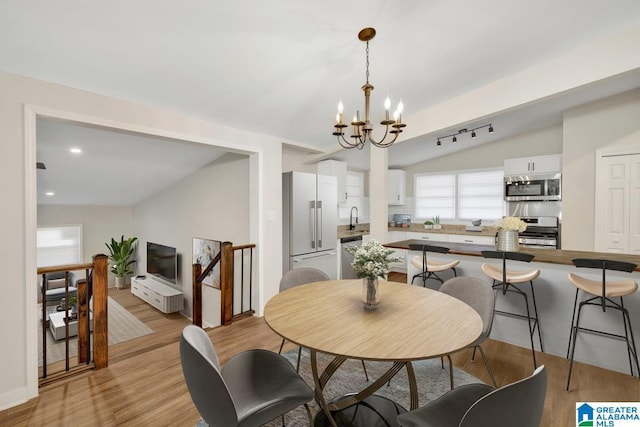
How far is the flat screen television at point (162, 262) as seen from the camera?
575cm

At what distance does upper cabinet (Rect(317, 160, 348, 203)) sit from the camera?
16.1 ft

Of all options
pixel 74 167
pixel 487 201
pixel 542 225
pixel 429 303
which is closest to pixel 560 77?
pixel 429 303

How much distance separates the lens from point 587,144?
363 centimetres

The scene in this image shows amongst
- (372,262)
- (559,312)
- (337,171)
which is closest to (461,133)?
(337,171)

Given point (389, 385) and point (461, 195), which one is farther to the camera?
point (461, 195)

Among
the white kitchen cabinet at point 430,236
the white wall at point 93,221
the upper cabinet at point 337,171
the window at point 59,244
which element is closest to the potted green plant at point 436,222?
the white kitchen cabinet at point 430,236

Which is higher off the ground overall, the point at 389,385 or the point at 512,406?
the point at 512,406

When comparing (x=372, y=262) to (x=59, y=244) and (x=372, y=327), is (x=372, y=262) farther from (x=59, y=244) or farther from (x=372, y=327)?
(x=59, y=244)

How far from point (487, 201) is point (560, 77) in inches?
131

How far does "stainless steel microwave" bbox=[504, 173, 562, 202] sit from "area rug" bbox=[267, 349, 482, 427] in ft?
11.1

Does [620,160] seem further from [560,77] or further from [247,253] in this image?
[247,253]

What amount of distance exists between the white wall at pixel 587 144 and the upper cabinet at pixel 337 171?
3.17 metres

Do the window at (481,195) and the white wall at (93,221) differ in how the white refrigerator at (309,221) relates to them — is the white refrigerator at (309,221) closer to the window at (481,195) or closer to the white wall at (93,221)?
the window at (481,195)

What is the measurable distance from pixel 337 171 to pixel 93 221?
19.3 ft
